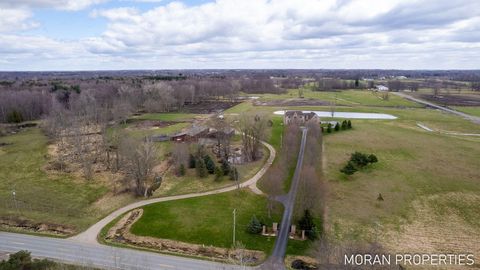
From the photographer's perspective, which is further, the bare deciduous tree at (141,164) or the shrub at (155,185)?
the shrub at (155,185)

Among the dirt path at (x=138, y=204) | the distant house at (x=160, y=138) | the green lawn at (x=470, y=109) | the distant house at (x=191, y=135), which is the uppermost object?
the green lawn at (x=470, y=109)

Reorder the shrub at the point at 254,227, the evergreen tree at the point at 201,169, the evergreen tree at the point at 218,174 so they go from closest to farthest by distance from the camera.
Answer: the shrub at the point at 254,227 < the evergreen tree at the point at 218,174 < the evergreen tree at the point at 201,169

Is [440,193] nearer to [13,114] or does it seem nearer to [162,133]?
[162,133]

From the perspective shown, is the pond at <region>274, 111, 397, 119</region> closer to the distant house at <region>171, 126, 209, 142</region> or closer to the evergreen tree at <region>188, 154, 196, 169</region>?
the distant house at <region>171, 126, 209, 142</region>

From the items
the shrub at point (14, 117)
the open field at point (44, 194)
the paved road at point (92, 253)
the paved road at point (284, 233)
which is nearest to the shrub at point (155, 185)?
the open field at point (44, 194)

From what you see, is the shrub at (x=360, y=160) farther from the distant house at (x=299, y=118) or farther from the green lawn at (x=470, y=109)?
the green lawn at (x=470, y=109)

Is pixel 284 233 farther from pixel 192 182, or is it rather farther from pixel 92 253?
pixel 92 253

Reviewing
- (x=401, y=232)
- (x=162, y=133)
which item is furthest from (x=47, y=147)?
(x=401, y=232)

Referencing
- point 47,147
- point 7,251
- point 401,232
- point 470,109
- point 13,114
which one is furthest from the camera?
point 470,109
